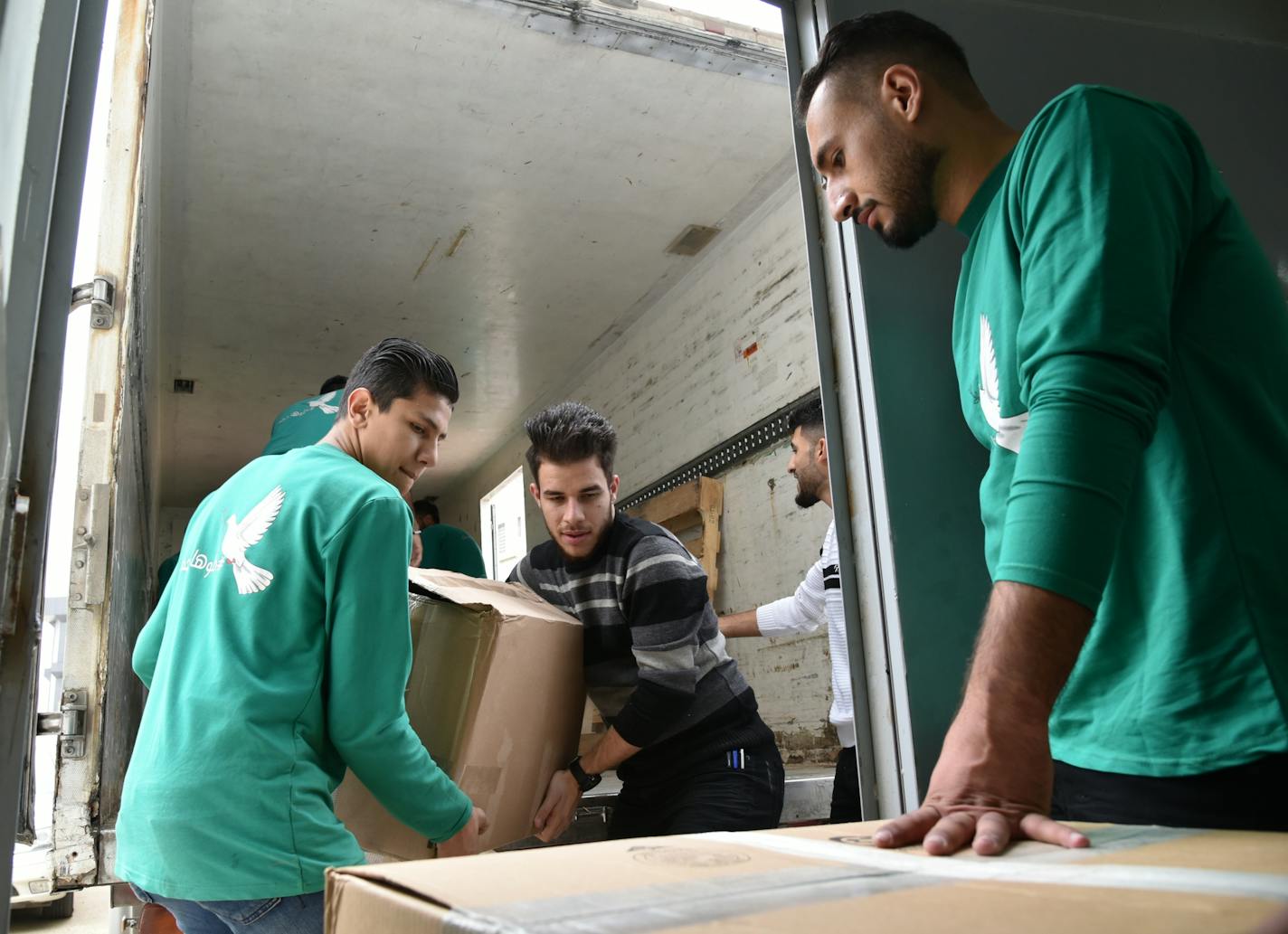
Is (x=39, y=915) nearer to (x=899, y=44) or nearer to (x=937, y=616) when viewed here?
(x=937, y=616)

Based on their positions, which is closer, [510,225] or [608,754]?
[608,754]

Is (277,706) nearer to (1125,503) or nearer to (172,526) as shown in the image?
(1125,503)

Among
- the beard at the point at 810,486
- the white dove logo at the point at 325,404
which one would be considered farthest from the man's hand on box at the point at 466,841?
the beard at the point at 810,486

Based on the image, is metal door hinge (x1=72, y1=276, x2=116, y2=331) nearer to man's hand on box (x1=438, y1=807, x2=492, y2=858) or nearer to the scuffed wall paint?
man's hand on box (x1=438, y1=807, x2=492, y2=858)

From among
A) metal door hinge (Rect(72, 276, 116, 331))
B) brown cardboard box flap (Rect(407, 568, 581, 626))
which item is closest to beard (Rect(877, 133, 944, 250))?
brown cardboard box flap (Rect(407, 568, 581, 626))

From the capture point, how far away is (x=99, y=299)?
2418 millimetres

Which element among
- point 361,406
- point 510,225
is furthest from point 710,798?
point 510,225

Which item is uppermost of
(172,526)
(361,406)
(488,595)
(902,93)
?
(172,526)

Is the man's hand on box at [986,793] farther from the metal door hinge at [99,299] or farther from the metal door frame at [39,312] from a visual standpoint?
the metal door hinge at [99,299]

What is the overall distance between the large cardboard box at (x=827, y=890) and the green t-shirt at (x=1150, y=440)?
22 cm

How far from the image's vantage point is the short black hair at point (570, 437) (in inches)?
97.9

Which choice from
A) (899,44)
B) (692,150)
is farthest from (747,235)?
(899,44)

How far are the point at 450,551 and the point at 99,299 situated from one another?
7.99 feet

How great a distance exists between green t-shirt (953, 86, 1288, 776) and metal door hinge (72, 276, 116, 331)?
221 cm
